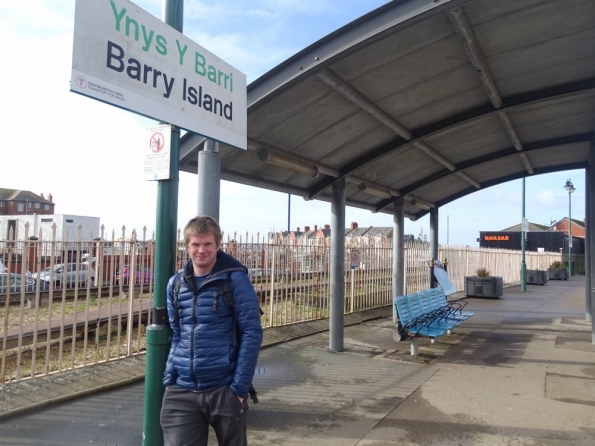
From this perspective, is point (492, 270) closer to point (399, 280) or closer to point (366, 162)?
point (399, 280)

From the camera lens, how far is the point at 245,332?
251cm

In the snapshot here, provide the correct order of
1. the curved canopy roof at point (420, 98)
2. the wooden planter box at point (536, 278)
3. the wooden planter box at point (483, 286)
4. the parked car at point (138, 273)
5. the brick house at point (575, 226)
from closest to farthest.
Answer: the curved canopy roof at point (420, 98), the parked car at point (138, 273), the wooden planter box at point (483, 286), the wooden planter box at point (536, 278), the brick house at point (575, 226)

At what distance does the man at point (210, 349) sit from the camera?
2490mm

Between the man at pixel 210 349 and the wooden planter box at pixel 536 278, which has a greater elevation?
the man at pixel 210 349

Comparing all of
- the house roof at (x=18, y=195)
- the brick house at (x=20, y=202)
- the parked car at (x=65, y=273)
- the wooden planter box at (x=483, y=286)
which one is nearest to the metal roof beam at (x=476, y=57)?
the parked car at (x=65, y=273)

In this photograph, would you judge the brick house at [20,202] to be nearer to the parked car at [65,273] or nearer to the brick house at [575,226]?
the parked car at [65,273]

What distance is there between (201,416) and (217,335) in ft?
1.56

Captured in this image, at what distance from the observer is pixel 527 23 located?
14.2ft

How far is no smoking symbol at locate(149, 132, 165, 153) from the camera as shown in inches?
116

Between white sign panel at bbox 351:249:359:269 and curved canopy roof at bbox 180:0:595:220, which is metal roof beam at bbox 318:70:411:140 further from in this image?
white sign panel at bbox 351:249:359:269

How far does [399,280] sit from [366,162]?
3.41m

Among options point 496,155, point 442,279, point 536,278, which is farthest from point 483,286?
point 536,278

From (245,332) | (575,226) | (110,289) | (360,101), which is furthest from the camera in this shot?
(575,226)

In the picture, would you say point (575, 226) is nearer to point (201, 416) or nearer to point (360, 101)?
point (360, 101)
